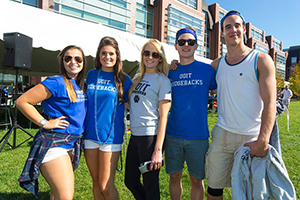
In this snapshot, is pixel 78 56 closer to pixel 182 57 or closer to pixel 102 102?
pixel 102 102

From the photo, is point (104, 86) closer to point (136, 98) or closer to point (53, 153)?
point (136, 98)

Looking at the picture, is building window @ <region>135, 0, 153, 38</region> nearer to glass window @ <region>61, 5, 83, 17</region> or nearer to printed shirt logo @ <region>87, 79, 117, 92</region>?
glass window @ <region>61, 5, 83, 17</region>

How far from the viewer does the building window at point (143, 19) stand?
24953 mm

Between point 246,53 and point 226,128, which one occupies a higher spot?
point 246,53

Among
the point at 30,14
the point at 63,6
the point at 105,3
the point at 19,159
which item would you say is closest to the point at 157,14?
the point at 105,3

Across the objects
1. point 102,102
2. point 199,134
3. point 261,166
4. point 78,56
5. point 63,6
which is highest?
point 63,6

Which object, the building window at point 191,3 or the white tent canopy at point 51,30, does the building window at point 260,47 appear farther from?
the white tent canopy at point 51,30

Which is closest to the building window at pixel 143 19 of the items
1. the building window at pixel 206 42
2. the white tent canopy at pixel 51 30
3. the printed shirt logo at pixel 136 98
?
the building window at pixel 206 42

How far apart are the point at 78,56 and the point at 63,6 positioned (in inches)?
735

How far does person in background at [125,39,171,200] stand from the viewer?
74.5 inches

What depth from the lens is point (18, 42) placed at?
165 inches

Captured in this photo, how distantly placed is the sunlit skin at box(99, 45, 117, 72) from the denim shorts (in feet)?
3.29

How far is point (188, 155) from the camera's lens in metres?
2.09

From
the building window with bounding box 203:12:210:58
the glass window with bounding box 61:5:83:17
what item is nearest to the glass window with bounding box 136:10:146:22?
the glass window with bounding box 61:5:83:17
